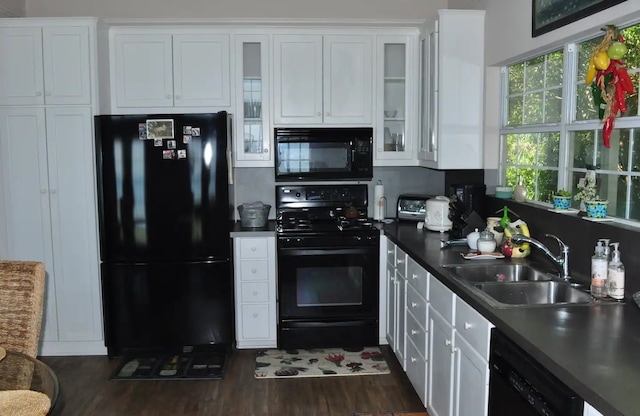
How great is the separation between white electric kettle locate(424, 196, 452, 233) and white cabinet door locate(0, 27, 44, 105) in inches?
107

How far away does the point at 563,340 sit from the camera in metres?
1.74

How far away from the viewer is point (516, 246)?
3037mm

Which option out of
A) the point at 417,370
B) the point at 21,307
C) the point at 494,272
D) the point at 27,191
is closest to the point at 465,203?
the point at 494,272

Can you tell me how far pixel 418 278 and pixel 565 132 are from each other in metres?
1.06

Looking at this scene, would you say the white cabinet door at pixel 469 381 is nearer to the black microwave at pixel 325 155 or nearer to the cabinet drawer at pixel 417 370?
the cabinet drawer at pixel 417 370

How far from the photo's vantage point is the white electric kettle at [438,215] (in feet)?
12.9

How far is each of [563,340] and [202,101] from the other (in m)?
3.14

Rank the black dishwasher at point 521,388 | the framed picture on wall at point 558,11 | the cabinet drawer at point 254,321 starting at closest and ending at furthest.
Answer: the black dishwasher at point 521,388
the framed picture on wall at point 558,11
the cabinet drawer at point 254,321

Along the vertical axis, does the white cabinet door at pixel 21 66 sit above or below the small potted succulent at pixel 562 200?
above

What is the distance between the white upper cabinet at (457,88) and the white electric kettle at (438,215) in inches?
9.7

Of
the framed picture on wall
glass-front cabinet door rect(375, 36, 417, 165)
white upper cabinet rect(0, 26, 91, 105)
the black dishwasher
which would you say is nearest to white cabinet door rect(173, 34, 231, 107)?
white upper cabinet rect(0, 26, 91, 105)

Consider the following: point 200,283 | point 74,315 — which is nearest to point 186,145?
point 200,283

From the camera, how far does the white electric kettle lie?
3924 mm

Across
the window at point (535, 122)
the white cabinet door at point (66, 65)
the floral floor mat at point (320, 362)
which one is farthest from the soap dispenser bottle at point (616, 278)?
the white cabinet door at point (66, 65)
